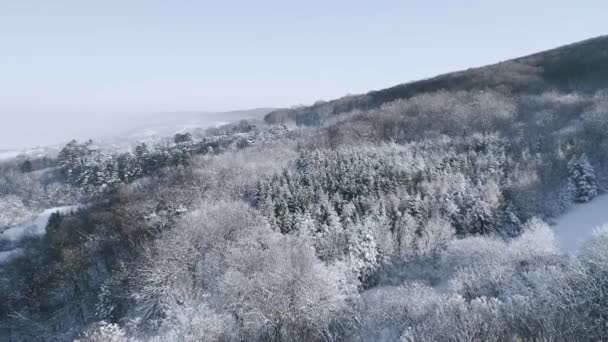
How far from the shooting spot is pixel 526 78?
92.8 metres

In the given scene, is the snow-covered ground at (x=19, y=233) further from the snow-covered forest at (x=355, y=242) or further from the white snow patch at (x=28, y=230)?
the snow-covered forest at (x=355, y=242)

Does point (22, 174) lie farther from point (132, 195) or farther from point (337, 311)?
point (337, 311)

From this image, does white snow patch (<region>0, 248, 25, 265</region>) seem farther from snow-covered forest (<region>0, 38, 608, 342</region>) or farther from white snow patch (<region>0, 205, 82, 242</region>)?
white snow patch (<region>0, 205, 82, 242</region>)

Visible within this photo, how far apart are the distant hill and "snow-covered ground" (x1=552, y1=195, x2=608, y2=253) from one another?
46.6 meters

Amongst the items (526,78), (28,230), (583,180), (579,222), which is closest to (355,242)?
(579,222)

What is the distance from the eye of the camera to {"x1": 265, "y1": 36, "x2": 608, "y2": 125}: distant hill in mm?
88312

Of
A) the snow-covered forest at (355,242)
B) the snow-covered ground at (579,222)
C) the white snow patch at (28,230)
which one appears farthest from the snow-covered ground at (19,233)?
the snow-covered ground at (579,222)

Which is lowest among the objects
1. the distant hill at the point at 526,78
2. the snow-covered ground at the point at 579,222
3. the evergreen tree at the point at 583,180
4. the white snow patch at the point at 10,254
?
the white snow patch at the point at 10,254

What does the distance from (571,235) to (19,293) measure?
56.6 meters

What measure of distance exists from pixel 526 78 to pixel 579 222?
58765 millimetres

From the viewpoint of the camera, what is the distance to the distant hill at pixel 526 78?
8831 centimetres

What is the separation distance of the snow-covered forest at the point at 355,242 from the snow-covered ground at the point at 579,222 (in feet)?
0.88

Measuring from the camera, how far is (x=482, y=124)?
70312mm

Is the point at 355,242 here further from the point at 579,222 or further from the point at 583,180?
the point at 583,180
